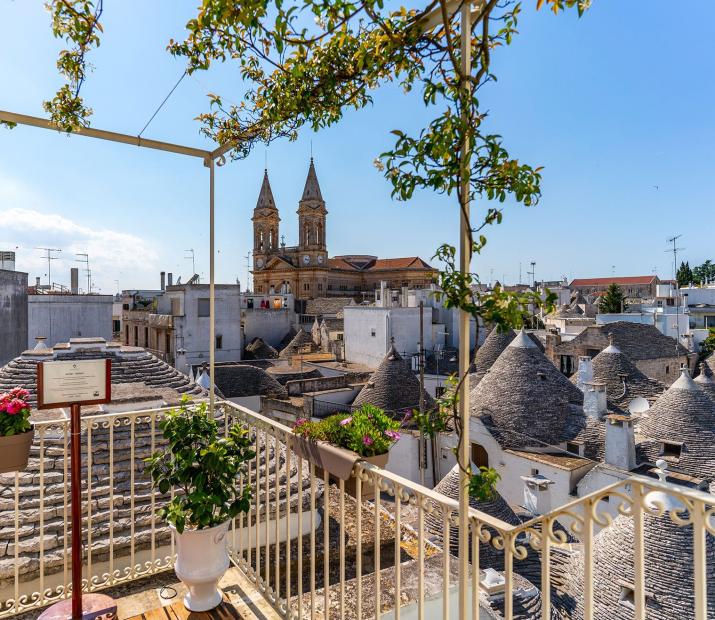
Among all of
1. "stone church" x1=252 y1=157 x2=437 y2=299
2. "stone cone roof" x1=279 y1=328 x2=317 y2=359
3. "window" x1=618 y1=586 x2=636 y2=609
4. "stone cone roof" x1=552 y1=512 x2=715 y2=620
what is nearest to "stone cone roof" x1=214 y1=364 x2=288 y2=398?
"stone cone roof" x1=279 y1=328 x2=317 y2=359

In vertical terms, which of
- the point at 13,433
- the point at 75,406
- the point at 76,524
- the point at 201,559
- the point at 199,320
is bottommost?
A: the point at 201,559

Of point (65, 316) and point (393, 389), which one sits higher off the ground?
point (65, 316)

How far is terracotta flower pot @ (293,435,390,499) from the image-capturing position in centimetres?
224

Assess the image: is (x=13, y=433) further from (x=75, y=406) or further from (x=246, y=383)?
(x=246, y=383)

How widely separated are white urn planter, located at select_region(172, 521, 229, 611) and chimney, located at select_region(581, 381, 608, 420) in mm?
13387

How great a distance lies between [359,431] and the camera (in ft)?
7.99

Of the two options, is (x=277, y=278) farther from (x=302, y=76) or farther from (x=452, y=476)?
(x=302, y=76)

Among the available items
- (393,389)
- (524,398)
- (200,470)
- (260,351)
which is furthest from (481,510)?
(260,351)

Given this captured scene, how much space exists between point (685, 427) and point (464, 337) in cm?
1241

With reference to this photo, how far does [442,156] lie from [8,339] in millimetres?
16736

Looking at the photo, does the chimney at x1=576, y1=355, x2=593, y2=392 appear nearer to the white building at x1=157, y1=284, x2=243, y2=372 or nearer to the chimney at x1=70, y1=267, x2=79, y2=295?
the white building at x1=157, y1=284, x2=243, y2=372

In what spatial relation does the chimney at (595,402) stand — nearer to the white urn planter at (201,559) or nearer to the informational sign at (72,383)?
the white urn planter at (201,559)

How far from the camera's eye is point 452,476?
853 cm

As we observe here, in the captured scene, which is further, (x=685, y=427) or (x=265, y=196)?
(x=265, y=196)
